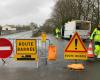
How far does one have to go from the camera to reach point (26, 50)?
16062 millimetres

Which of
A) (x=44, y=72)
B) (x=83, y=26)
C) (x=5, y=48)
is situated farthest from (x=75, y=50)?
(x=83, y=26)

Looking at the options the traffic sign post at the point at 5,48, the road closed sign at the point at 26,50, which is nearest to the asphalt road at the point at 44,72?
the road closed sign at the point at 26,50

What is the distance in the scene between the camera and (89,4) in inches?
3063

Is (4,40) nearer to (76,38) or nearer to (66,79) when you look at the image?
(76,38)

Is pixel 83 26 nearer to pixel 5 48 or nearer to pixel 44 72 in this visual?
pixel 5 48

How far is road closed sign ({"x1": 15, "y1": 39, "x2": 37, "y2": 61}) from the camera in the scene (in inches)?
633

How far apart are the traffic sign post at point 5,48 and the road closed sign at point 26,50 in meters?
0.33

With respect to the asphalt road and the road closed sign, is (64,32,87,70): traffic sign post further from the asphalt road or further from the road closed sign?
the road closed sign

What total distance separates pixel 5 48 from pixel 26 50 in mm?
870

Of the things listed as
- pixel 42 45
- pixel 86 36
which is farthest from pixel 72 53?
pixel 86 36

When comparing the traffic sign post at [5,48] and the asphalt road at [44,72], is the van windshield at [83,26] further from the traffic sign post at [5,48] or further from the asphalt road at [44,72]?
the traffic sign post at [5,48]

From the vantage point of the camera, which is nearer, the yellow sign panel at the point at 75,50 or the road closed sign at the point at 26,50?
the yellow sign panel at the point at 75,50

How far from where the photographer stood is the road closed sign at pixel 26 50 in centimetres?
1608

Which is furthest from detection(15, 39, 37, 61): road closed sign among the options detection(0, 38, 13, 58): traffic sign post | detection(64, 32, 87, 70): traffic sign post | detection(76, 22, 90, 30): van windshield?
detection(76, 22, 90, 30): van windshield
